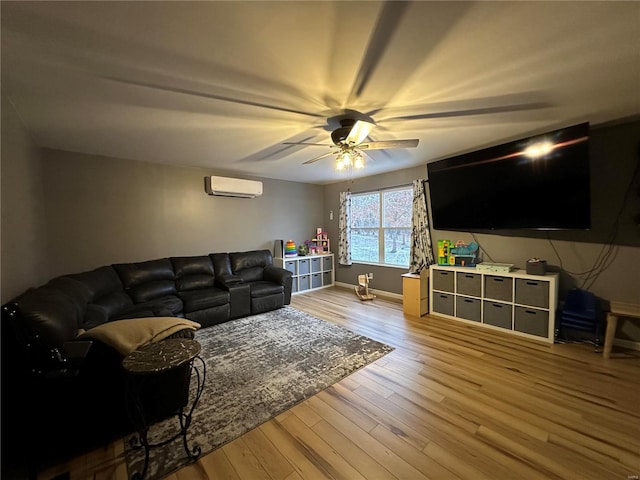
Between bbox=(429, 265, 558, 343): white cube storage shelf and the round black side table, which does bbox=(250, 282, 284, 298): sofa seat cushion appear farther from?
bbox=(429, 265, 558, 343): white cube storage shelf

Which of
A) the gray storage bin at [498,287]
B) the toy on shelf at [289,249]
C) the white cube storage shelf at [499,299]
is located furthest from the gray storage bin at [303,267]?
the gray storage bin at [498,287]

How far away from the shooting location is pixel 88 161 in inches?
138

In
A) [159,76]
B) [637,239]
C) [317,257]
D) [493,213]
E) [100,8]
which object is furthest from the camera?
[317,257]

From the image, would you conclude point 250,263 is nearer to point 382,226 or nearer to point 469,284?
point 382,226

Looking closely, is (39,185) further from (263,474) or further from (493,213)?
(493,213)

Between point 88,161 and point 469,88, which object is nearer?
point 469,88

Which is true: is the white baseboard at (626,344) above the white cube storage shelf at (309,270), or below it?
below

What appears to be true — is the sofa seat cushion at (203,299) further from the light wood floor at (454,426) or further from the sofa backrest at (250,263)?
the light wood floor at (454,426)

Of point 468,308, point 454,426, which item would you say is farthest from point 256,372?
point 468,308

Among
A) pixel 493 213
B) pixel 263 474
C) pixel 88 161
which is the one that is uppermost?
pixel 88 161

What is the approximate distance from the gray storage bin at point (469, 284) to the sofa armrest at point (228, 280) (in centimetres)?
333

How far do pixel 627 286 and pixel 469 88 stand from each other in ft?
9.60

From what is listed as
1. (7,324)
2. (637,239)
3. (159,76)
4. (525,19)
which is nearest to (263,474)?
(7,324)

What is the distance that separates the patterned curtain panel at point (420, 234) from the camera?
4.33 metres
